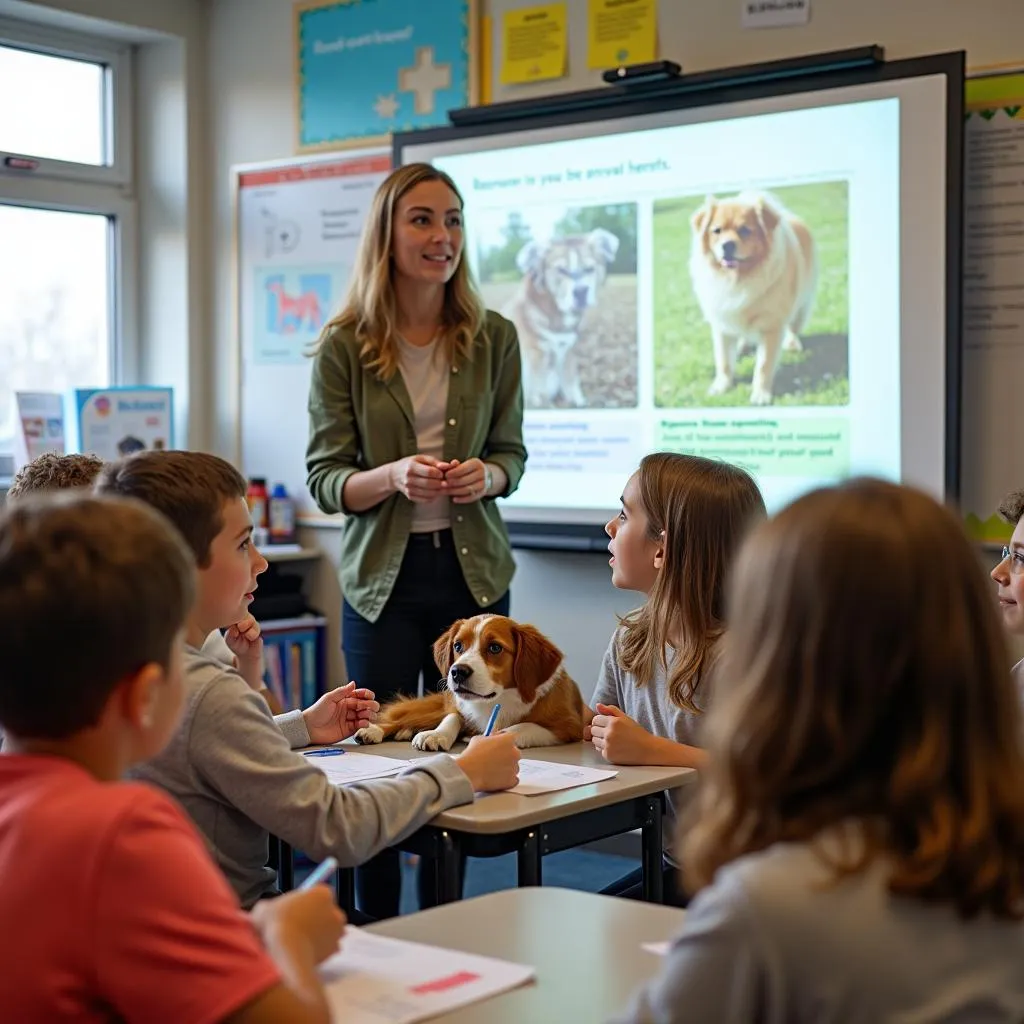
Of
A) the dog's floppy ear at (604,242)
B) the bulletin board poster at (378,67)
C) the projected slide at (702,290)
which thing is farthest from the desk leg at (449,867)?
the bulletin board poster at (378,67)

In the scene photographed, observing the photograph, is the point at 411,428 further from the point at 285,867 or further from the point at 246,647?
the point at 285,867

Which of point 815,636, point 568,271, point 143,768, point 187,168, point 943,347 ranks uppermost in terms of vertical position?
point 187,168

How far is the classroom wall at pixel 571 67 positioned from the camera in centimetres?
349

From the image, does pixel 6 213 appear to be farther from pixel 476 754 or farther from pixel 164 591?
pixel 164 591

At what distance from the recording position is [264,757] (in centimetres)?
169

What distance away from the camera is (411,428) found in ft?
10.6

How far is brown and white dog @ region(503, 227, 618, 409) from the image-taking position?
4.12 meters

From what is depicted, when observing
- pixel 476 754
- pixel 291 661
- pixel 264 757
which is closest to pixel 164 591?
pixel 264 757

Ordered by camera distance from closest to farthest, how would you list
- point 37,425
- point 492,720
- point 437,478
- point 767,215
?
point 492,720
point 437,478
point 767,215
point 37,425

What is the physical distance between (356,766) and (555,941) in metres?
0.80

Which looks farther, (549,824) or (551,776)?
(551,776)

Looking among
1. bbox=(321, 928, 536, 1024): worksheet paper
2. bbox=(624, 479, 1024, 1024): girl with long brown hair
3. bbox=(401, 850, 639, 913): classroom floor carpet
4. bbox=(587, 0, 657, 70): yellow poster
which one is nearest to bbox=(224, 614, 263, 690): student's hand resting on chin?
bbox=(321, 928, 536, 1024): worksheet paper

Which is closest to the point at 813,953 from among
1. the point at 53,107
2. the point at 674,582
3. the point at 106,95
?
the point at 674,582

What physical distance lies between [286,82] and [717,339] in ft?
6.25
